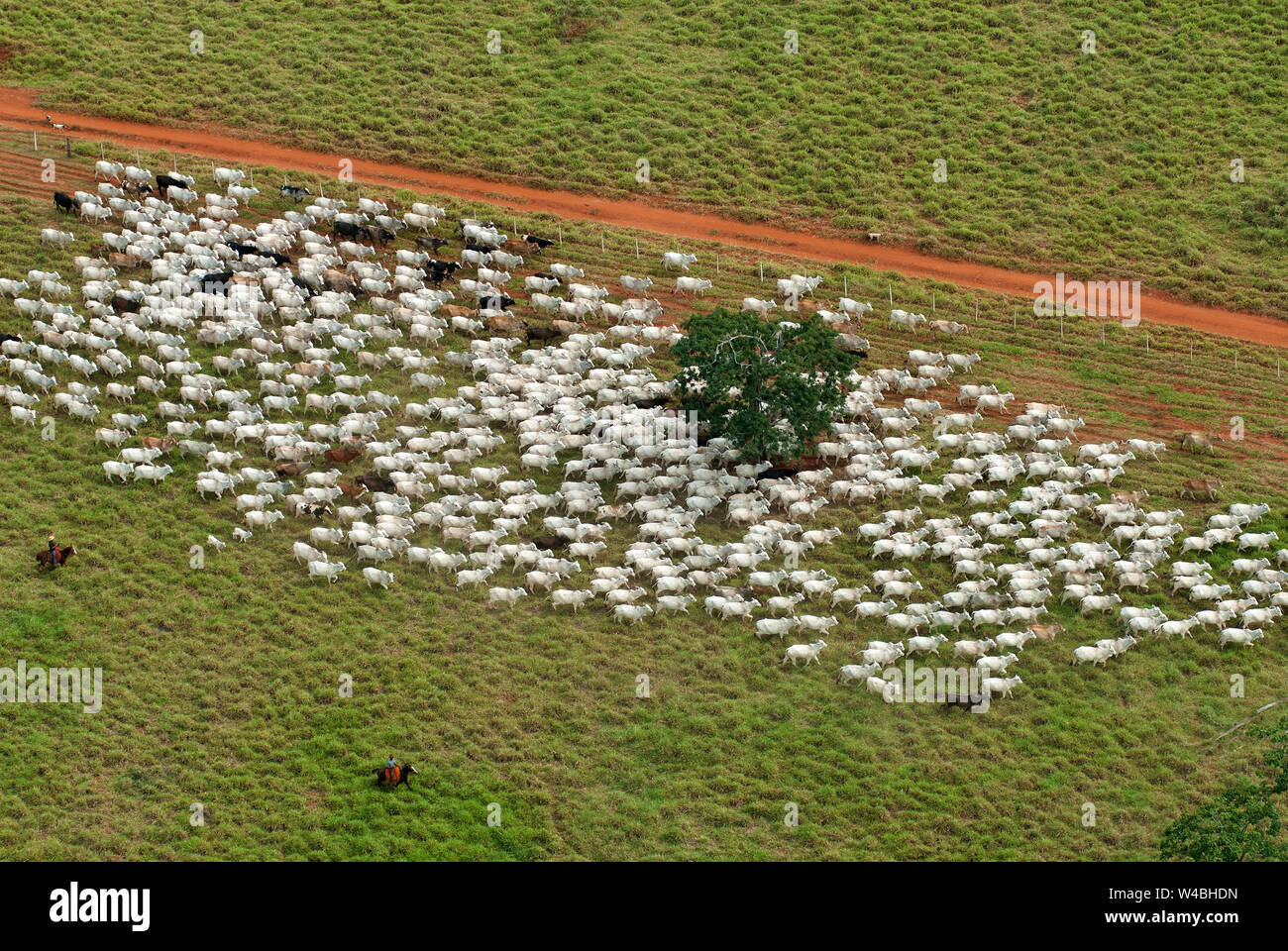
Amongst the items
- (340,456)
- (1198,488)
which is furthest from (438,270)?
(1198,488)

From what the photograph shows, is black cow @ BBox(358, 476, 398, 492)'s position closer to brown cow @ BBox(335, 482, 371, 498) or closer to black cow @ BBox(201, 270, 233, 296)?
brown cow @ BBox(335, 482, 371, 498)

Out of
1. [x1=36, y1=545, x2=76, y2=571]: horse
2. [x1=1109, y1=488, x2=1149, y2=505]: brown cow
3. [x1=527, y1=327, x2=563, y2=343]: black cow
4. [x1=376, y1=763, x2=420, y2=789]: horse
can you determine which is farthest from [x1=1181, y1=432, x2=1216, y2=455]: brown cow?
[x1=36, y1=545, x2=76, y2=571]: horse

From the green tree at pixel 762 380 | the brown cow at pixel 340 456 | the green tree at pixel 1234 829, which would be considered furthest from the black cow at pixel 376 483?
the green tree at pixel 1234 829

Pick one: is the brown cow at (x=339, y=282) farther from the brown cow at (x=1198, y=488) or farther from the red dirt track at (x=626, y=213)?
the brown cow at (x=1198, y=488)

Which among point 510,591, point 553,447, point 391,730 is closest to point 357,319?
point 553,447

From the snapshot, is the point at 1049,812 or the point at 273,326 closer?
the point at 1049,812

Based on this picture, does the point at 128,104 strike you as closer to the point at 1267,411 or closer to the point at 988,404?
the point at 988,404
